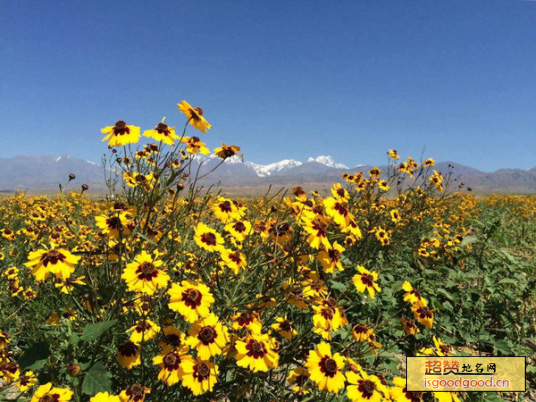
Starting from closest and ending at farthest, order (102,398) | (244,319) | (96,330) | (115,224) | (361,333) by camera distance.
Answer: (102,398)
(96,330)
(244,319)
(115,224)
(361,333)

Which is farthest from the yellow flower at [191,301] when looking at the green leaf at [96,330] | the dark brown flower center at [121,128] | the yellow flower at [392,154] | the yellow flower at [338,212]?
the yellow flower at [392,154]

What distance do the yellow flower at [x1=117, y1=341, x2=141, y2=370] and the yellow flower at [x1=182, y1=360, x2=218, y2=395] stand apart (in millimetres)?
502

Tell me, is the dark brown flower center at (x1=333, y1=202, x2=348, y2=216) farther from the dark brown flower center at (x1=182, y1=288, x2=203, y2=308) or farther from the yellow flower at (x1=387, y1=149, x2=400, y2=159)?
the yellow flower at (x1=387, y1=149, x2=400, y2=159)

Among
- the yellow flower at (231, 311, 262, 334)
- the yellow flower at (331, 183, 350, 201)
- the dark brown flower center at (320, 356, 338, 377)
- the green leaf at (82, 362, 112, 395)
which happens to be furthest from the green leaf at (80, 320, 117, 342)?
the yellow flower at (331, 183, 350, 201)

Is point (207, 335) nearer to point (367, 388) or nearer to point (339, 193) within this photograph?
point (367, 388)

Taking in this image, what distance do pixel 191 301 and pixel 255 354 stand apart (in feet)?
1.84

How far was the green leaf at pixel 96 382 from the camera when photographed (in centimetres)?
169

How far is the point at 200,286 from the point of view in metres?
2.13

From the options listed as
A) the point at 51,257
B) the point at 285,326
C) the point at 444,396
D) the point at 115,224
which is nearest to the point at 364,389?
the point at 444,396

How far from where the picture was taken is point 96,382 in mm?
1743

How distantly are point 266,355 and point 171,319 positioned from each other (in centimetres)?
96

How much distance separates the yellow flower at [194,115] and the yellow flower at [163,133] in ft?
0.64

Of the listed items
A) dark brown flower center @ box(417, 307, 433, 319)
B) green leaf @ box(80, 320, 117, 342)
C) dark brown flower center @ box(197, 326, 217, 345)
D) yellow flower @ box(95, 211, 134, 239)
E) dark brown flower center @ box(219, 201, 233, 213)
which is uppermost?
dark brown flower center @ box(219, 201, 233, 213)

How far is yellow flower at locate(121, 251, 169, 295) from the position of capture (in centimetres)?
197
